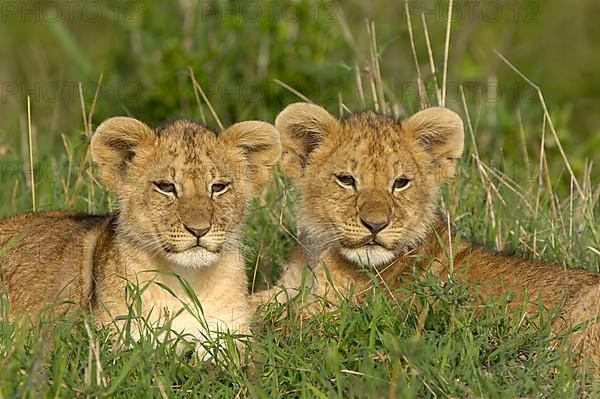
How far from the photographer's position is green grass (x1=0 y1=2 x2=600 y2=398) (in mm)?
4883

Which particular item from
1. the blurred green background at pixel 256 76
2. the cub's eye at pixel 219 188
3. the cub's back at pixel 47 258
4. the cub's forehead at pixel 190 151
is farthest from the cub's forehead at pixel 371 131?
the cub's back at pixel 47 258

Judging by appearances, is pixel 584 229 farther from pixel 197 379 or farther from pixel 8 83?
pixel 8 83

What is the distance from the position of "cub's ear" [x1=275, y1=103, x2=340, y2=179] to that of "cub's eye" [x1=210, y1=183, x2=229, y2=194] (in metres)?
0.73

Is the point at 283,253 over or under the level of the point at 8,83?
over

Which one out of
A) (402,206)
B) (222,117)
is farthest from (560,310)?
(222,117)

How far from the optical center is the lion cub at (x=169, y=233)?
554 cm

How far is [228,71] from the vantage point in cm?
1020

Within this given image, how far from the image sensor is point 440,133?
6.48 meters

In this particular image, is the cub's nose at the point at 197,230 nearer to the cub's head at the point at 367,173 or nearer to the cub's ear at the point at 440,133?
the cub's head at the point at 367,173

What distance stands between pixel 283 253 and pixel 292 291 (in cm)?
73

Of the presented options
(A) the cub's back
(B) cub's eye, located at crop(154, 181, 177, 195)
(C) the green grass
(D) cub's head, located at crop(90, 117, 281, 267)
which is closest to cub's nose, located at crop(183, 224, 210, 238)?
(D) cub's head, located at crop(90, 117, 281, 267)

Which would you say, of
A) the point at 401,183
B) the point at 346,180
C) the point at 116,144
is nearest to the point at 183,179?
the point at 116,144

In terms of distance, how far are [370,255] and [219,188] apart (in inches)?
34.5

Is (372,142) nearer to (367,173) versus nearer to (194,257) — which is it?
(367,173)
